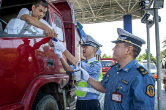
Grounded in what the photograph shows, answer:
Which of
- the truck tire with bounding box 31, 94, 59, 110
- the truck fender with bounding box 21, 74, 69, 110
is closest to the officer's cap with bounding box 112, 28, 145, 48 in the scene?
the truck fender with bounding box 21, 74, 69, 110

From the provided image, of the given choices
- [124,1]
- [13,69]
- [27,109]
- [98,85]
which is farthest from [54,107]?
[124,1]

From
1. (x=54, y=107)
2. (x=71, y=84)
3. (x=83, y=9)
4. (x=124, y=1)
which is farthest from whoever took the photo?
(x=83, y=9)

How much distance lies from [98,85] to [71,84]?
4.93ft

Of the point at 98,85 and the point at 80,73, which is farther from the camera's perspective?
the point at 98,85

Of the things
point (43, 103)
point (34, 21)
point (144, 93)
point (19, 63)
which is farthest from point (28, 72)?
point (144, 93)

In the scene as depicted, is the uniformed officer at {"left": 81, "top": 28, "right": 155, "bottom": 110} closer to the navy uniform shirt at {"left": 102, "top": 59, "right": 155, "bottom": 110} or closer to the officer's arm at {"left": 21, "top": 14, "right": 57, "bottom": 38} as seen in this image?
the navy uniform shirt at {"left": 102, "top": 59, "right": 155, "bottom": 110}

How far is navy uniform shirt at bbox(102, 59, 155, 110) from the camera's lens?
129 cm

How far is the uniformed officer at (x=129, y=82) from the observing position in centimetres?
130

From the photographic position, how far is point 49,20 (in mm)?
2531

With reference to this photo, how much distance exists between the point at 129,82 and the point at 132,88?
0.06m

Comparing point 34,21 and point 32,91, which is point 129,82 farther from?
point 34,21

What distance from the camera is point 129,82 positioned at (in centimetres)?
140

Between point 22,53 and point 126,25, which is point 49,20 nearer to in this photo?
point 22,53

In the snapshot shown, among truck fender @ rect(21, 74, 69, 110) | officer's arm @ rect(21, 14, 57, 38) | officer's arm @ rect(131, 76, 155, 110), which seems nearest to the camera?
officer's arm @ rect(131, 76, 155, 110)
